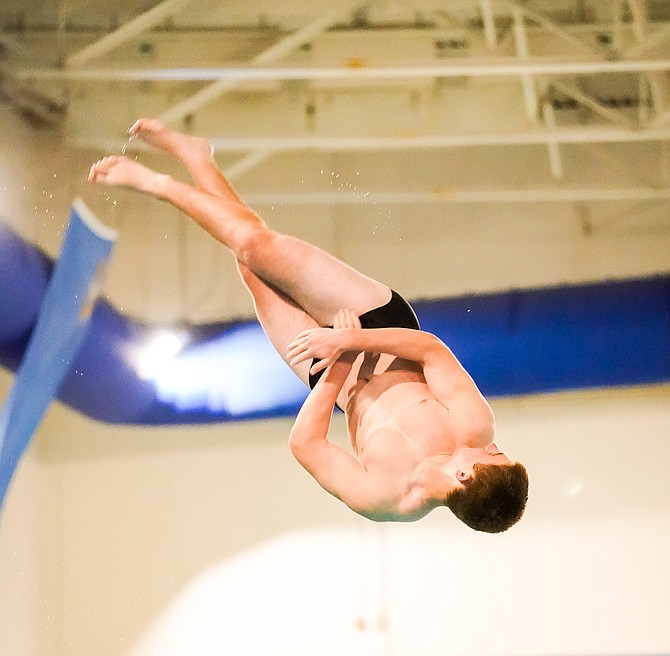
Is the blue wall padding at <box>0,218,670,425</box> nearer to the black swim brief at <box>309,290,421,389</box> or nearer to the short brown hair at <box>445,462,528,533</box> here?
the black swim brief at <box>309,290,421,389</box>

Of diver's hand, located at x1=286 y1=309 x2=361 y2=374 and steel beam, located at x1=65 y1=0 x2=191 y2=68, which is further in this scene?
steel beam, located at x1=65 y1=0 x2=191 y2=68

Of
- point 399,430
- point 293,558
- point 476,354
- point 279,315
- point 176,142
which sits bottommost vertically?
point 293,558

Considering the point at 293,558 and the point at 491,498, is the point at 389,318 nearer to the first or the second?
the point at 491,498

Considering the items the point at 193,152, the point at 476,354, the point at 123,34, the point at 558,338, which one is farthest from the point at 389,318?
the point at 123,34

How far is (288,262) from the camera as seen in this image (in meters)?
2.12

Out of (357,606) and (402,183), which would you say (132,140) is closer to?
(402,183)

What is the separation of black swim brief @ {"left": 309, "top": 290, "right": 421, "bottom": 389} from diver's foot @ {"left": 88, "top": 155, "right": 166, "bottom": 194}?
70cm

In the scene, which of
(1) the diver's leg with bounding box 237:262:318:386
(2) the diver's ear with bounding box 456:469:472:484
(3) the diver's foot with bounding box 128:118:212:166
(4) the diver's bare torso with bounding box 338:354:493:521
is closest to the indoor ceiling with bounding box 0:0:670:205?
(3) the diver's foot with bounding box 128:118:212:166

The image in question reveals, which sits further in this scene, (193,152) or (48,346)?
(48,346)

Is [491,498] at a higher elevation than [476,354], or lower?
lower

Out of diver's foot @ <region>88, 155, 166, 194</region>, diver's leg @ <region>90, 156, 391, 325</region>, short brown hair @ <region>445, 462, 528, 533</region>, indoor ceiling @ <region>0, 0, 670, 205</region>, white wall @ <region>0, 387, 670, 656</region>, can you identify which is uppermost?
indoor ceiling @ <region>0, 0, 670, 205</region>

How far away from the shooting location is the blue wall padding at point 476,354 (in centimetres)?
319

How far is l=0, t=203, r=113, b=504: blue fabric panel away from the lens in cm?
301

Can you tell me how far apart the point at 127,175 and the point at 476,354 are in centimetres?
151
